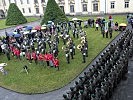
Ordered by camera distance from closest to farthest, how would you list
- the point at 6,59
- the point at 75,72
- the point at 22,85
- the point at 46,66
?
the point at 22,85 → the point at 75,72 → the point at 46,66 → the point at 6,59

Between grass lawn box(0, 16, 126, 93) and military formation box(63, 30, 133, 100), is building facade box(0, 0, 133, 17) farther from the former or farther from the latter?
military formation box(63, 30, 133, 100)

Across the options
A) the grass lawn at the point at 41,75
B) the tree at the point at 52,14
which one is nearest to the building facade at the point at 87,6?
the tree at the point at 52,14

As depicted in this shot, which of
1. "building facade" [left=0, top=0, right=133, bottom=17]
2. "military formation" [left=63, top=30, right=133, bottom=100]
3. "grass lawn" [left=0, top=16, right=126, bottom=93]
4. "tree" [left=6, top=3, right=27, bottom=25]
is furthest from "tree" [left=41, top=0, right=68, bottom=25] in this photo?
"military formation" [left=63, top=30, right=133, bottom=100]

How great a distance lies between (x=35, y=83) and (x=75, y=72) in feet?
11.1

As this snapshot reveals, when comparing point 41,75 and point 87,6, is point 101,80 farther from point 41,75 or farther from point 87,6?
point 87,6

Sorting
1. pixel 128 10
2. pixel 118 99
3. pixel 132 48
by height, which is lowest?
pixel 118 99

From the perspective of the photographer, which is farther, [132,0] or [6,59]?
[132,0]

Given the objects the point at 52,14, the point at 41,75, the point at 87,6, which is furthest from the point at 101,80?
the point at 87,6

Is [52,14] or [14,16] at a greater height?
[52,14]

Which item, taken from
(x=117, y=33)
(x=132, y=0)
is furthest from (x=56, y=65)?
(x=132, y=0)

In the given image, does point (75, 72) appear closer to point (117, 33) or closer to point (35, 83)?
point (35, 83)

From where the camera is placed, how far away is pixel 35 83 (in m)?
17.4

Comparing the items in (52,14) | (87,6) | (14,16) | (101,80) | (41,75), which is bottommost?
(41,75)

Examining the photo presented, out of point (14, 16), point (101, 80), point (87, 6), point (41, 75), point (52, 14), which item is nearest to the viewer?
point (101, 80)
